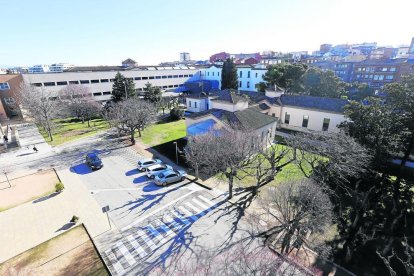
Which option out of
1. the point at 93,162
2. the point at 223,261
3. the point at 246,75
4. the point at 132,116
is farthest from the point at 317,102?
the point at 246,75

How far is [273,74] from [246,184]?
1674 inches

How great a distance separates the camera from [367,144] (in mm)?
23922

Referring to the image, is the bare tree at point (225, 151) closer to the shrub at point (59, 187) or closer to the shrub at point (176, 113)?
the shrub at point (59, 187)

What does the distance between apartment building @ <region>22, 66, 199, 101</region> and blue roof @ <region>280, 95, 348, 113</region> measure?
4541 centimetres

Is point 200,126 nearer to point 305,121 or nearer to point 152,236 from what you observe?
point 152,236

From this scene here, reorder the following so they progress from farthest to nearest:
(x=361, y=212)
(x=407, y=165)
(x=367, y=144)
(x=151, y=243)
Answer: (x=407, y=165)
(x=367, y=144)
(x=361, y=212)
(x=151, y=243)

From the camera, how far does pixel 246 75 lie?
7638cm

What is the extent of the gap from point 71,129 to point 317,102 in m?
50.6

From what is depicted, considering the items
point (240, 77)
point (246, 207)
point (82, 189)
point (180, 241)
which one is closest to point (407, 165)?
point (246, 207)

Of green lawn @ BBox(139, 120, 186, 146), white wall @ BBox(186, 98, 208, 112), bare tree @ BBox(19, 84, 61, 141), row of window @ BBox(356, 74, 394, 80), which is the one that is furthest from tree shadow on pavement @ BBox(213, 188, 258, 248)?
row of window @ BBox(356, 74, 394, 80)

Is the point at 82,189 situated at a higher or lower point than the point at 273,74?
lower

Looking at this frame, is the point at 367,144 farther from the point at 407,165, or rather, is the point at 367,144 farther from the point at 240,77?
the point at 240,77

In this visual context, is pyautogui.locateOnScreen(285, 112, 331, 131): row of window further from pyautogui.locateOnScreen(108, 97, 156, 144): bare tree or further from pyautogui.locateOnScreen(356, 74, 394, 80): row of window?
pyautogui.locateOnScreen(356, 74, 394, 80): row of window

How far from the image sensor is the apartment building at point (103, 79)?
57222 millimetres
